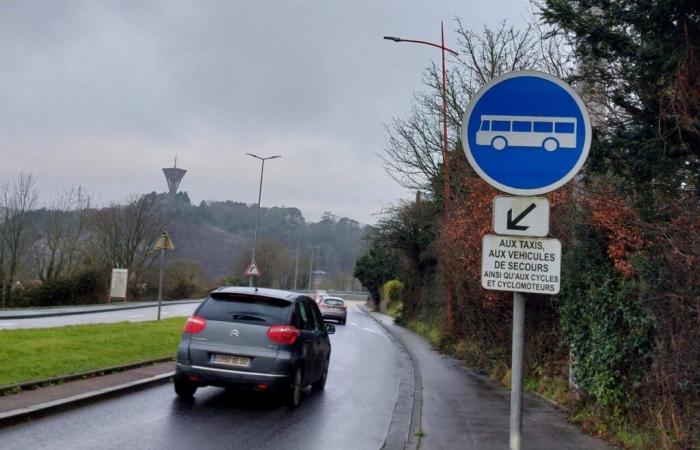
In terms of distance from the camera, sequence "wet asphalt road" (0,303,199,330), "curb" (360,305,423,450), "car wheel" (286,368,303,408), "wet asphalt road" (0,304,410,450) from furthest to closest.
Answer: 1. "wet asphalt road" (0,303,199,330)
2. "car wheel" (286,368,303,408)
3. "curb" (360,305,423,450)
4. "wet asphalt road" (0,304,410,450)

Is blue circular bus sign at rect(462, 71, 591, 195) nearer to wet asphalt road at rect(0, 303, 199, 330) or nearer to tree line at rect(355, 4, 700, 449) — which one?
tree line at rect(355, 4, 700, 449)

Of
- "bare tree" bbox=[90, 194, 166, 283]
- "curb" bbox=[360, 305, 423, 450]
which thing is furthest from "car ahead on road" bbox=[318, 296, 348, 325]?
"curb" bbox=[360, 305, 423, 450]

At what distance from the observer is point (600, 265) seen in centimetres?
942

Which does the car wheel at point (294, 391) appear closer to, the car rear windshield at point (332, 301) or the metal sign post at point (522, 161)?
the metal sign post at point (522, 161)

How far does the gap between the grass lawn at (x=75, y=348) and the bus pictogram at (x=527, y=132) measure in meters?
8.62

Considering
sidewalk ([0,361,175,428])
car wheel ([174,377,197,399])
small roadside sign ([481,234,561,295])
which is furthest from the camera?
car wheel ([174,377,197,399])

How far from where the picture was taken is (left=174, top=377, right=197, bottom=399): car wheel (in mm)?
10960

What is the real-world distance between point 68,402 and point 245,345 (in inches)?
96.4

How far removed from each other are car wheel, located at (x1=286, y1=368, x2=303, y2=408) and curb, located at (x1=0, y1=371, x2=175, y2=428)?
254 cm

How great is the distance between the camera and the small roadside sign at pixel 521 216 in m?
4.20

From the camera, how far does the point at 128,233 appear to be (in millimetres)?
60250

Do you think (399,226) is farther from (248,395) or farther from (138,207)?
(138,207)

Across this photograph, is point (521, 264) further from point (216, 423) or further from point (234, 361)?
point (234, 361)

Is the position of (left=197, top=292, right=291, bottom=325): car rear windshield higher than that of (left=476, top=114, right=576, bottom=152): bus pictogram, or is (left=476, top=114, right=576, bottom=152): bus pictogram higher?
(left=476, top=114, right=576, bottom=152): bus pictogram
